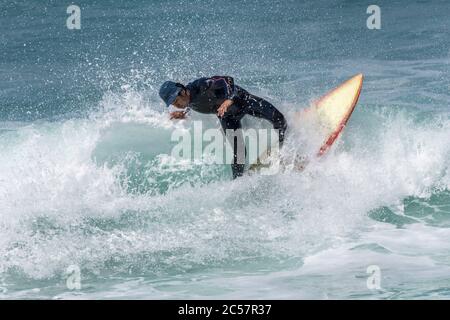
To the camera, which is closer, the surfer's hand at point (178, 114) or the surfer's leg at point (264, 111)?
the surfer's hand at point (178, 114)

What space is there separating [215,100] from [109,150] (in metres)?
3.29

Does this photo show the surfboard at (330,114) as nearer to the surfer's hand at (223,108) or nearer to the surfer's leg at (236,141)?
the surfer's leg at (236,141)

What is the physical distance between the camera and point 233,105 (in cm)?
814

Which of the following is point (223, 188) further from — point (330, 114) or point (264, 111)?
point (330, 114)

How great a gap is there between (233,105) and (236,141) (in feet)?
1.46

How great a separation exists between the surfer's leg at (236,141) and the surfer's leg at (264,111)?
0.21 metres

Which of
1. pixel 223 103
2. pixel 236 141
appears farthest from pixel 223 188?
pixel 223 103

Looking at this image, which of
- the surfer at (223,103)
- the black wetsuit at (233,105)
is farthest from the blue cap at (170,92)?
the black wetsuit at (233,105)

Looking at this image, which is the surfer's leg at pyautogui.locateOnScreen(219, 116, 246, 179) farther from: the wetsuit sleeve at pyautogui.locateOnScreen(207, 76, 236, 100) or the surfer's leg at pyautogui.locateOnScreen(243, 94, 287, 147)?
the wetsuit sleeve at pyautogui.locateOnScreen(207, 76, 236, 100)

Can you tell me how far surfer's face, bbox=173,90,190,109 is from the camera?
7268mm

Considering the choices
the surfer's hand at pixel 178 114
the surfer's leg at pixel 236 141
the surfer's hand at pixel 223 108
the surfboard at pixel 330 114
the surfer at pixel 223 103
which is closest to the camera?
the surfer's hand at pixel 223 108

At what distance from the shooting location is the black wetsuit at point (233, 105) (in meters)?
7.74

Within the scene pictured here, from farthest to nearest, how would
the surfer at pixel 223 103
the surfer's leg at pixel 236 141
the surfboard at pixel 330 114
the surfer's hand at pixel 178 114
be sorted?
the surfboard at pixel 330 114, the surfer's leg at pixel 236 141, the surfer's hand at pixel 178 114, the surfer at pixel 223 103

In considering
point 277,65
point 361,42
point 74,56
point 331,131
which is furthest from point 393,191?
point 74,56
